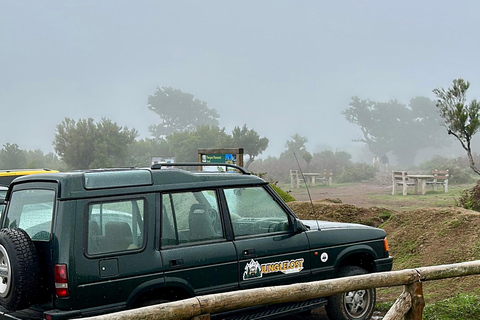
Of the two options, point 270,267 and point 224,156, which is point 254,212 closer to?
point 270,267

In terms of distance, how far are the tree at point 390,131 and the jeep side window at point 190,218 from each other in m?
109

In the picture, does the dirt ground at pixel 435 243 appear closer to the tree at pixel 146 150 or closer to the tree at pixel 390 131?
the tree at pixel 146 150

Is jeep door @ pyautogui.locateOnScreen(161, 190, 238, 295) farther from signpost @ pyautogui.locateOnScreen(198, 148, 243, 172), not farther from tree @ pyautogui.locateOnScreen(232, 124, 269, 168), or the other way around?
tree @ pyautogui.locateOnScreen(232, 124, 269, 168)

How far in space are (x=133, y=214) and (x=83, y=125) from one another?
2073 inches

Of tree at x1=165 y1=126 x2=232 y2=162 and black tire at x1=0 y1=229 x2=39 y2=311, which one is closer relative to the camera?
black tire at x1=0 y1=229 x2=39 y2=311

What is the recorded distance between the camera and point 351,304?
293 inches

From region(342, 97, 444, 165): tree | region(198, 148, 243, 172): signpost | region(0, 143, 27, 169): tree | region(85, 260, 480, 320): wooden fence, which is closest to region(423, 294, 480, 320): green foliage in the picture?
region(85, 260, 480, 320): wooden fence

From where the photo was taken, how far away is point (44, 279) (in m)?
5.77

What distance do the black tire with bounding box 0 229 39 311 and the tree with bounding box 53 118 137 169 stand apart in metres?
48.5

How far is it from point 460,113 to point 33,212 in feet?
42.0

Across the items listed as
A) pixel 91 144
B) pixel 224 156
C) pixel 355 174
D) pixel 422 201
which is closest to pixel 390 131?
pixel 355 174

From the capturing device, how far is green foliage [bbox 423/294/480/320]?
24.7 feet

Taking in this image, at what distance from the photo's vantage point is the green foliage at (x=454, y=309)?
297 inches

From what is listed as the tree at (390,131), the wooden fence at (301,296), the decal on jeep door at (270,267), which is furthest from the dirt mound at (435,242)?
the tree at (390,131)
